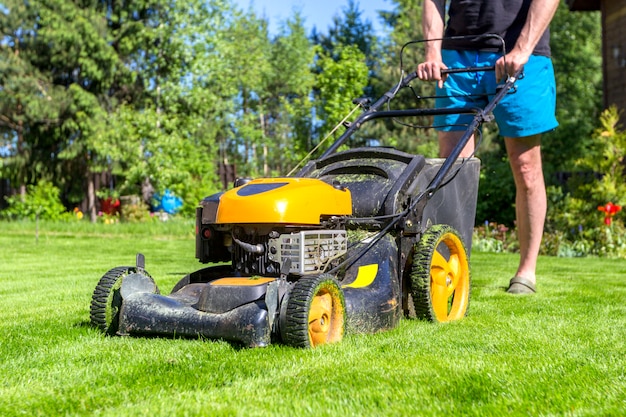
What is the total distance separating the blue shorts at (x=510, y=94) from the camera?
411cm

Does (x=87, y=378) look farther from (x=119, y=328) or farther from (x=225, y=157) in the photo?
(x=225, y=157)

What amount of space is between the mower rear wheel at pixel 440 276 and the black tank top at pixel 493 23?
1.15m

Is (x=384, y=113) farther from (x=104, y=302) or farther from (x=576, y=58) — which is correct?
(x=576, y=58)

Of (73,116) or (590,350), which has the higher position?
(73,116)

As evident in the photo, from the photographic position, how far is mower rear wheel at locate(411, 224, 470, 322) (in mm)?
3295

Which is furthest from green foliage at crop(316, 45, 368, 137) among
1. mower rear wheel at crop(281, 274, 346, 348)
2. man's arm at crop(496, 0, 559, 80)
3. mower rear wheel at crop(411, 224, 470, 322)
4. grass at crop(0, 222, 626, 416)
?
mower rear wheel at crop(281, 274, 346, 348)

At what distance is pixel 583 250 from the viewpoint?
920cm

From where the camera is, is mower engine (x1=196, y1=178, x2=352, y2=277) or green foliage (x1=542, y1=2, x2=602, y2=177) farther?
green foliage (x1=542, y1=2, x2=602, y2=177)

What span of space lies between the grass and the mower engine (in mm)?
350

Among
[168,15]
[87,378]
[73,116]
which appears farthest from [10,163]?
[87,378]

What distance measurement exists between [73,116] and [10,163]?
1.80m

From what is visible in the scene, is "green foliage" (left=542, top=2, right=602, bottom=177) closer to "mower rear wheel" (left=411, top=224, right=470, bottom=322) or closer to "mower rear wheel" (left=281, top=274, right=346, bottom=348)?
"mower rear wheel" (left=411, top=224, right=470, bottom=322)

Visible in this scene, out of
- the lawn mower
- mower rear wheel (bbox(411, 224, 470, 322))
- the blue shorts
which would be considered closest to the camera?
the lawn mower

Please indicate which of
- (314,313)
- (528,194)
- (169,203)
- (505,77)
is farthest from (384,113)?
(169,203)
